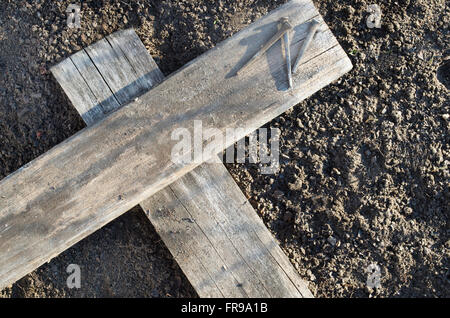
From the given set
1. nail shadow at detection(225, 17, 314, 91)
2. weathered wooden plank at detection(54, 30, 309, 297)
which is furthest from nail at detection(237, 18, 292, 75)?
weathered wooden plank at detection(54, 30, 309, 297)

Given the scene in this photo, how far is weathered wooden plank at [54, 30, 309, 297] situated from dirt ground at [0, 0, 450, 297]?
7.4 inches

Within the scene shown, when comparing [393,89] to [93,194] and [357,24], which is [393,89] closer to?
[357,24]

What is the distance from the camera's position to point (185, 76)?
2.09 m

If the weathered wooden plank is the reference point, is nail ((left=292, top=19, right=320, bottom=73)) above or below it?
above

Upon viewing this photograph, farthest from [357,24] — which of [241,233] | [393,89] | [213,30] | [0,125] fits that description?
[0,125]

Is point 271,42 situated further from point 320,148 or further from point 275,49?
point 320,148

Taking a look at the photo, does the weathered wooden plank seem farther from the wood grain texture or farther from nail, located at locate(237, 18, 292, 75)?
nail, located at locate(237, 18, 292, 75)

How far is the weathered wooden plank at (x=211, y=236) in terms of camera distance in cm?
215

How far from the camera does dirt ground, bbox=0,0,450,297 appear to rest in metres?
2.32

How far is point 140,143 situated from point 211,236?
63 centimetres

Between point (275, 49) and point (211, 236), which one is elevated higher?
point (275, 49)

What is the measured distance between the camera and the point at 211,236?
7.10ft

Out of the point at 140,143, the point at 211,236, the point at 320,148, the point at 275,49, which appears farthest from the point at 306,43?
the point at 211,236
